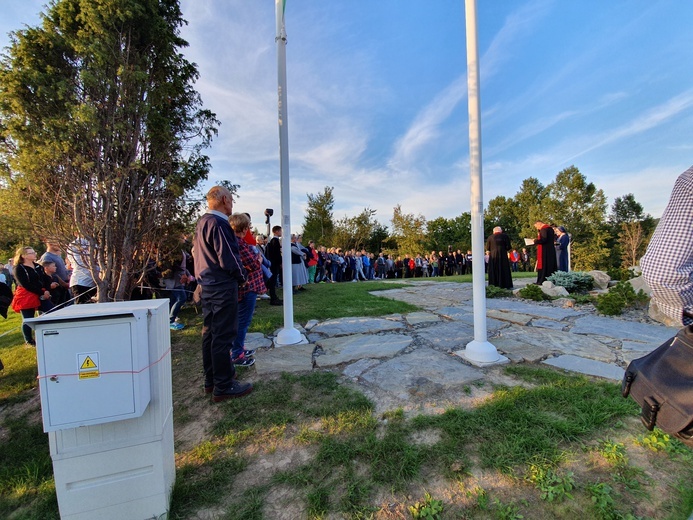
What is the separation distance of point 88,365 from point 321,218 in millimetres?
26439

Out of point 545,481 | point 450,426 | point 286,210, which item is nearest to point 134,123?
point 286,210

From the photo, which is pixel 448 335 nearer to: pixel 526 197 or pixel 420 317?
pixel 420 317

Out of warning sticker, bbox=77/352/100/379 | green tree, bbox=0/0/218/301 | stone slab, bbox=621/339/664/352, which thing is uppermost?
green tree, bbox=0/0/218/301

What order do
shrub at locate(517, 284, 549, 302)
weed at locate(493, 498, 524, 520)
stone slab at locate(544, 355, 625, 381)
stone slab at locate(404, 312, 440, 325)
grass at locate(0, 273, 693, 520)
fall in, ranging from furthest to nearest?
shrub at locate(517, 284, 549, 302)
stone slab at locate(404, 312, 440, 325)
stone slab at locate(544, 355, 625, 381)
grass at locate(0, 273, 693, 520)
weed at locate(493, 498, 524, 520)

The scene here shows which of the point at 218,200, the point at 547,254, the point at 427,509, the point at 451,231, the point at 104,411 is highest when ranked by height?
the point at 451,231

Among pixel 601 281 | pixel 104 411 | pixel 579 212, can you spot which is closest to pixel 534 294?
pixel 601 281

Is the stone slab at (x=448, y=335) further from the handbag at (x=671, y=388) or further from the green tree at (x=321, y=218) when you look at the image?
the green tree at (x=321, y=218)

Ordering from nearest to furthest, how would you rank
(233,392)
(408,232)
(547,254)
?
1. (233,392)
2. (547,254)
3. (408,232)

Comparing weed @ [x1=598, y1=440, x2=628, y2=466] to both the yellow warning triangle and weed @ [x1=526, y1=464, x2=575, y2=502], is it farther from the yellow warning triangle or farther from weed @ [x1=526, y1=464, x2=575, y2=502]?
the yellow warning triangle

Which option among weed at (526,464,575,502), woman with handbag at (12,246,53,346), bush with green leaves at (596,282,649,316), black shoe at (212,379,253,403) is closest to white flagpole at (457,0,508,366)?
weed at (526,464,575,502)

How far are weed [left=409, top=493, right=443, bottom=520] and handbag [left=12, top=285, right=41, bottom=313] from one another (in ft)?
20.8

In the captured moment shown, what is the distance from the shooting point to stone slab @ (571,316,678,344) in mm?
4000

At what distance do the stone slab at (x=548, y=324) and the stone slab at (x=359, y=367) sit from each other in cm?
282

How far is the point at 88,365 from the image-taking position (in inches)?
62.1
